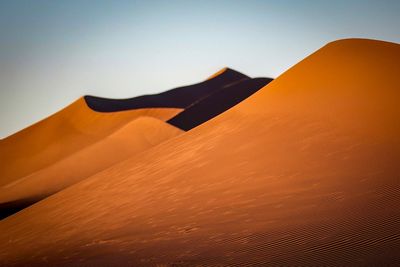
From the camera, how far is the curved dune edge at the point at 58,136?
40.1 metres

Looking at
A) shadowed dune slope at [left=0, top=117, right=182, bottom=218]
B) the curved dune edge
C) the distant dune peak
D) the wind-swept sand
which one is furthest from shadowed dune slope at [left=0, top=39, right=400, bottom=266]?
the distant dune peak

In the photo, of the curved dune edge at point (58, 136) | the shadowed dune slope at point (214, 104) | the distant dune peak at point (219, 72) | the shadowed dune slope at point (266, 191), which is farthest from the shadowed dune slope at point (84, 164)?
the distant dune peak at point (219, 72)

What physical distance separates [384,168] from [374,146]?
191 centimetres

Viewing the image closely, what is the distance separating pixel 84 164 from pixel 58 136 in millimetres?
19473

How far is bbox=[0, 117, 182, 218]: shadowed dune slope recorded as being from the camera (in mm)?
23188

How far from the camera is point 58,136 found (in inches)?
1780

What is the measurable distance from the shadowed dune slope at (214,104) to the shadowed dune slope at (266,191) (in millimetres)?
19522

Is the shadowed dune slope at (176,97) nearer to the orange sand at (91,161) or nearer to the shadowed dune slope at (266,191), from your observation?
the orange sand at (91,161)

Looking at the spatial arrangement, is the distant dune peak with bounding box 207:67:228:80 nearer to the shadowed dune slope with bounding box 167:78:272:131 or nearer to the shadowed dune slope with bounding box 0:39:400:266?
the shadowed dune slope with bounding box 167:78:272:131

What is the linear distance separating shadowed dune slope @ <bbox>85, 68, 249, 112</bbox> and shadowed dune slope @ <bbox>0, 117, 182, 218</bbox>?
20500 mm

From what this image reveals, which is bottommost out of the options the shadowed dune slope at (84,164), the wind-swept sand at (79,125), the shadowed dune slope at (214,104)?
the shadowed dune slope at (84,164)

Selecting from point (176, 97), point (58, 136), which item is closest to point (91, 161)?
point (58, 136)

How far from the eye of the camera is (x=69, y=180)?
2492 centimetres

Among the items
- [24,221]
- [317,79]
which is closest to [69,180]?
[24,221]
